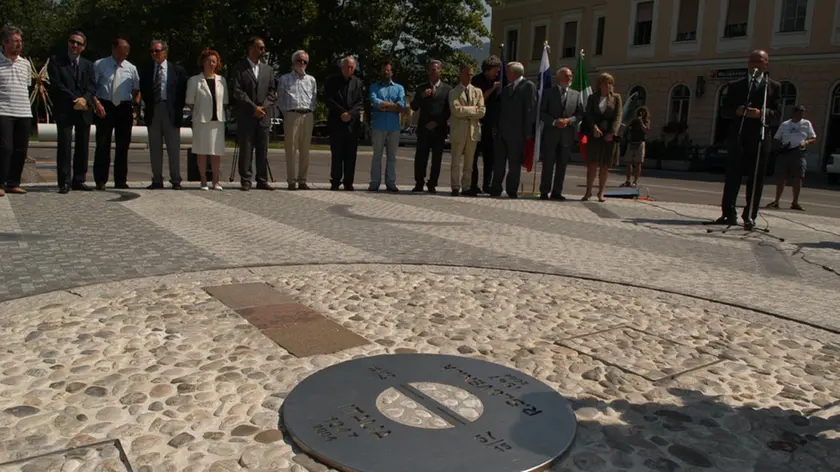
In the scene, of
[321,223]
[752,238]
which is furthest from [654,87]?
[321,223]

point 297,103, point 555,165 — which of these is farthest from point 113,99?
point 555,165

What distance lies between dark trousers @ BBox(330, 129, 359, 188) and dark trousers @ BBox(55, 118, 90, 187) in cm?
335

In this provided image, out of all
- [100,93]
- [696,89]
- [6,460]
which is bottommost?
[6,460]

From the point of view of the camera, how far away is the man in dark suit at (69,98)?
8641 mm

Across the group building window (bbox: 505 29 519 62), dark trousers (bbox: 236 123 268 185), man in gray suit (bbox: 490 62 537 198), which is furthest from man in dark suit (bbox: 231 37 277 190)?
building window (bbox: 505 29 519 62)

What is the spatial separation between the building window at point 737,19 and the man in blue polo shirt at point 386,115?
27.1 meters

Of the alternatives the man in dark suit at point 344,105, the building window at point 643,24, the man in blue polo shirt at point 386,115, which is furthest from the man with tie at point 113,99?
the building window at point 643,24

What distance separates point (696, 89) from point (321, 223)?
1196 inches

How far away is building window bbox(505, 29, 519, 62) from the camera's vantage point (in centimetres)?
4553

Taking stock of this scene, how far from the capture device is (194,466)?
7.72 feet

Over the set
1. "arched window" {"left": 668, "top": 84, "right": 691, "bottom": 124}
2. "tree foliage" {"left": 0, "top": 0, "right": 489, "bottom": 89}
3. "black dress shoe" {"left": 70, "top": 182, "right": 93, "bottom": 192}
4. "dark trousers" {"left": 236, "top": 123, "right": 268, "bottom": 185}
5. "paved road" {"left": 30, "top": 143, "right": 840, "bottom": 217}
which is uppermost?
"tree foliage" {"left": 0, "top": 0, "right": 489, "bottom": 89}

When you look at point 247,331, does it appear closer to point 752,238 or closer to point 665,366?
point 665,366

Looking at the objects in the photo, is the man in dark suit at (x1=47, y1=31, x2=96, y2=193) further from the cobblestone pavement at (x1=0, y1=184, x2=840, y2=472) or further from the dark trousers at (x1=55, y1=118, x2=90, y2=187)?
the cobblestone pavement at (x1=0, y1=184, x2=840, y2=472)

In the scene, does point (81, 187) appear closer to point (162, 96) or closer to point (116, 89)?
point (116, 89)
